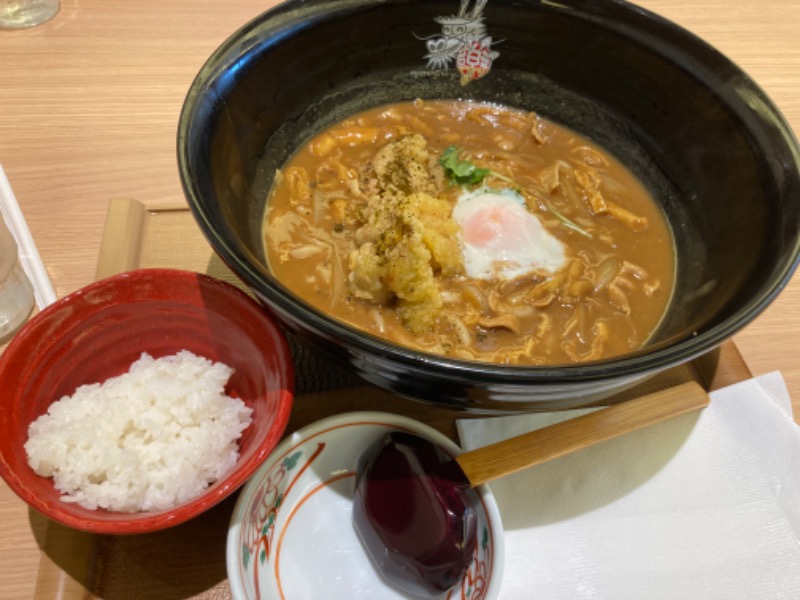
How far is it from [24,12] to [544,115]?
2.25 metres

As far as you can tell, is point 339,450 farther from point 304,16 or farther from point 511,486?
point 304,16

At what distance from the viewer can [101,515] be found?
118 cm

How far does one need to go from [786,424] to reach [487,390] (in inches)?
34.3

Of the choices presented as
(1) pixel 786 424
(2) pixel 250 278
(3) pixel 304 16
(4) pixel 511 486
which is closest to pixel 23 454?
(2) pixel 250 278

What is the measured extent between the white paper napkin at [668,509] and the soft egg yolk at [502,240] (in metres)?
0.49

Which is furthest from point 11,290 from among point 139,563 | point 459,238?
point 459,238

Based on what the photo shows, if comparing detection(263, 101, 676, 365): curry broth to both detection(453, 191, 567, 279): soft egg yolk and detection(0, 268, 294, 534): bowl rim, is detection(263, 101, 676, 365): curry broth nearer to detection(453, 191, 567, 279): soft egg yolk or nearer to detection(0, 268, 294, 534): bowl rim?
detection(453, 191, 567, 279): soft egg yolk

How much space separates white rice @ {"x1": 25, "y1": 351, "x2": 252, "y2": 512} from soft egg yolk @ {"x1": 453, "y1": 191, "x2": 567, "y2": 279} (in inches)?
32.6

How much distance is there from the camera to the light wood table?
6.29ft

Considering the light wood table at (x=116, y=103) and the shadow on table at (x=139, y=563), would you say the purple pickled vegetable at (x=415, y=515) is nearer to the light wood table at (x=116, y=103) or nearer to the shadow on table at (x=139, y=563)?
the shadow on table at (x=139, y=563)

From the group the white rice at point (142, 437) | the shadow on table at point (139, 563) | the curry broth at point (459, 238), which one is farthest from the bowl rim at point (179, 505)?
the curry broth at point (459, 238)

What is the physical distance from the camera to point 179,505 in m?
1.20

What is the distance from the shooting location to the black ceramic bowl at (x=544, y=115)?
3.93 ft

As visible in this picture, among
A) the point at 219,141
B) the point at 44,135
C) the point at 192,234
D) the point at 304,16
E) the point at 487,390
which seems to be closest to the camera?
the point at 487,390
